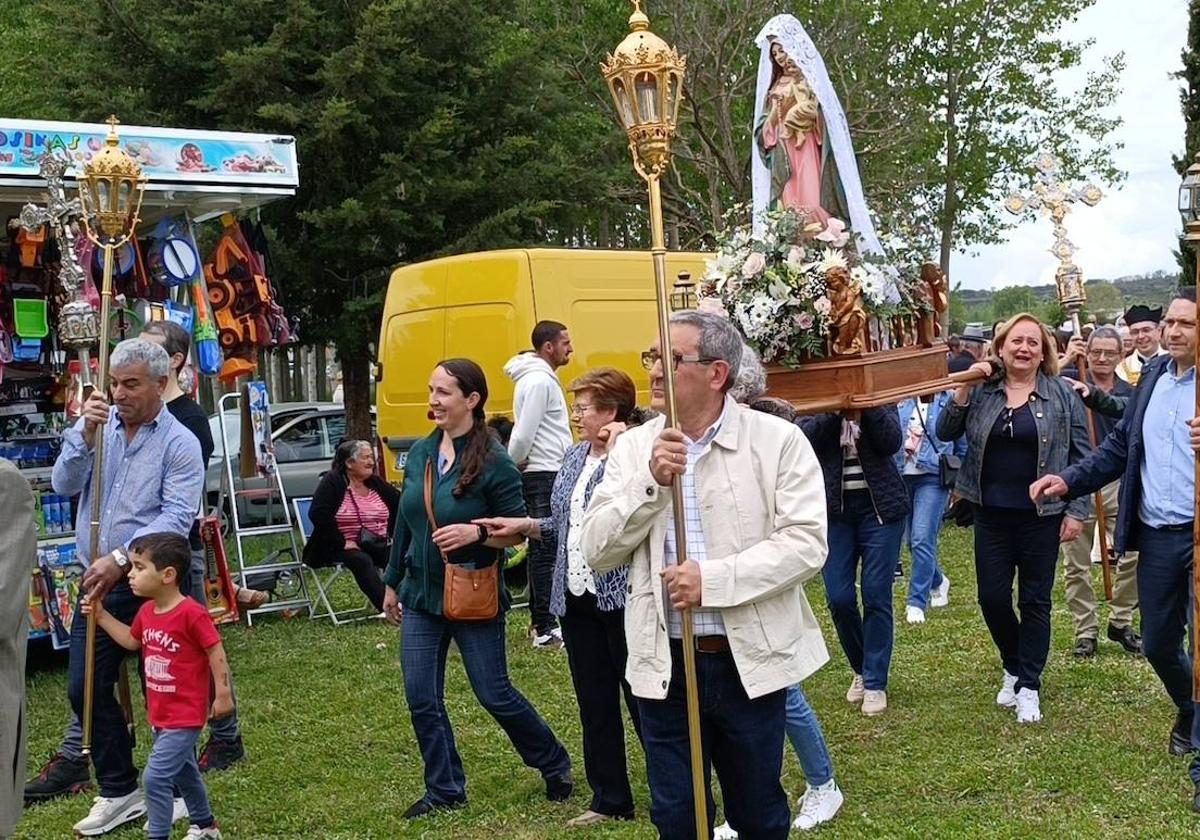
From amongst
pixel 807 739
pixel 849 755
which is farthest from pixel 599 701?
pixel 849 755

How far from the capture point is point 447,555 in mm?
5910

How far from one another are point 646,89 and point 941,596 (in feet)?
24.6

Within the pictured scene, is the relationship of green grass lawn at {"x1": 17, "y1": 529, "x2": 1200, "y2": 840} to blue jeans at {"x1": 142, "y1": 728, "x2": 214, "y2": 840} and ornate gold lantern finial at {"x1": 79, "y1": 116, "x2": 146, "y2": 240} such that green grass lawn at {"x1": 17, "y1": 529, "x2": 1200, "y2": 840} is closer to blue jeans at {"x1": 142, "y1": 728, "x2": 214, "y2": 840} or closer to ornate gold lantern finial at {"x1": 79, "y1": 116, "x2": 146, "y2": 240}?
blue jeans at {"x1": 142, "y1": 728, "x2": 214, "y2": 840}

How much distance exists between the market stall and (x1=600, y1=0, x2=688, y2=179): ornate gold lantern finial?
5301 mm

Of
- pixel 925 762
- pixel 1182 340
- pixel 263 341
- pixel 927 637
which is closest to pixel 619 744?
pixel 925 762

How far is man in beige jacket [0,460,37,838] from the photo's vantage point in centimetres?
369

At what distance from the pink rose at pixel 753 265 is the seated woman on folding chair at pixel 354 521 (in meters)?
5.28

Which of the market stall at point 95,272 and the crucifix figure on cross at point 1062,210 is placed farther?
the market stall at point 95,272

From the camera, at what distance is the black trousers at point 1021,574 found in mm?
6973

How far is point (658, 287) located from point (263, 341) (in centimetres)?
694

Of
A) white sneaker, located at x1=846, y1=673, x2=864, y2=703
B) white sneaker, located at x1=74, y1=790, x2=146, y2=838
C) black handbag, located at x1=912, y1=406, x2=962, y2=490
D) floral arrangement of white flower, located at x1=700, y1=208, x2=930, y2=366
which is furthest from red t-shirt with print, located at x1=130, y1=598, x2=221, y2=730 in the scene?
black handbag, located at x1=912, y1=406, x2=962, y2=490

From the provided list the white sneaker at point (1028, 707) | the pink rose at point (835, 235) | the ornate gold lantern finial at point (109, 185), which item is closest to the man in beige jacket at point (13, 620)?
the ornate gold lantern finial at point (109, 185)

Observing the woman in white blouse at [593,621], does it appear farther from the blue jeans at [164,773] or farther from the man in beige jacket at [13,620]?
the man in beige jacket at [13,620]

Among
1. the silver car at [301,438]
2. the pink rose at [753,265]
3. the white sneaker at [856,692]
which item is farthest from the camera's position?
the silver car at [301,438]
